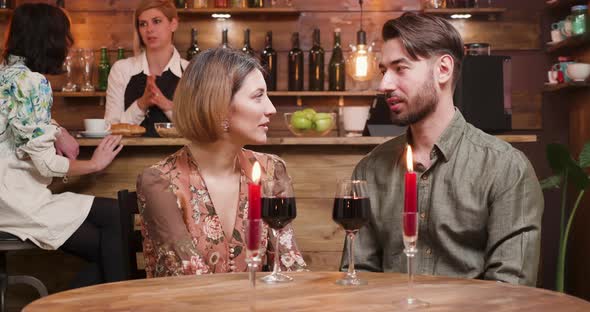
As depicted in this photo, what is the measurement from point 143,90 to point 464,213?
3.29 metres

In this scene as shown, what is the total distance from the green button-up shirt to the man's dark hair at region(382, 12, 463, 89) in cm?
18

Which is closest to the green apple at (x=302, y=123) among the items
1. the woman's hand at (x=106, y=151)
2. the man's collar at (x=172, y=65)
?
the woman's hand at (x=106, y=151)

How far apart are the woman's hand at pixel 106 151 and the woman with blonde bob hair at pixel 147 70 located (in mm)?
1149

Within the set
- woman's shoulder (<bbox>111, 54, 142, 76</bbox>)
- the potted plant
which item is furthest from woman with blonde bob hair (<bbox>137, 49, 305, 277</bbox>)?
woman's shoulder (<bbox>111, 54, 142, 76</bbox>)

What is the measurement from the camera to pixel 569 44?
15.9 feet

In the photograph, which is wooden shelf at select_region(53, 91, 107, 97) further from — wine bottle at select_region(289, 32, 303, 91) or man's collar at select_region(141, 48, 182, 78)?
wine bottle at select_region(289, 32, 303, 91)

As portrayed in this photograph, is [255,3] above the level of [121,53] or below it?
above

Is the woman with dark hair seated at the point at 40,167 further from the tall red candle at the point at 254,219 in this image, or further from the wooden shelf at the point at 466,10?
the wooden shelf at the point at 466,10

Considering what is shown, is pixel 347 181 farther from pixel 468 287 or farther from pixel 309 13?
pixel 309 13

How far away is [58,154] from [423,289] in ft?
7.71

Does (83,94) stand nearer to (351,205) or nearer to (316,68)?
(316,68)

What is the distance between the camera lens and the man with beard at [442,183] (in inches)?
81.6

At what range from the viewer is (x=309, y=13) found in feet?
18.6

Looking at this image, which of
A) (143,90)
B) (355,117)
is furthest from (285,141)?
(143,90)
